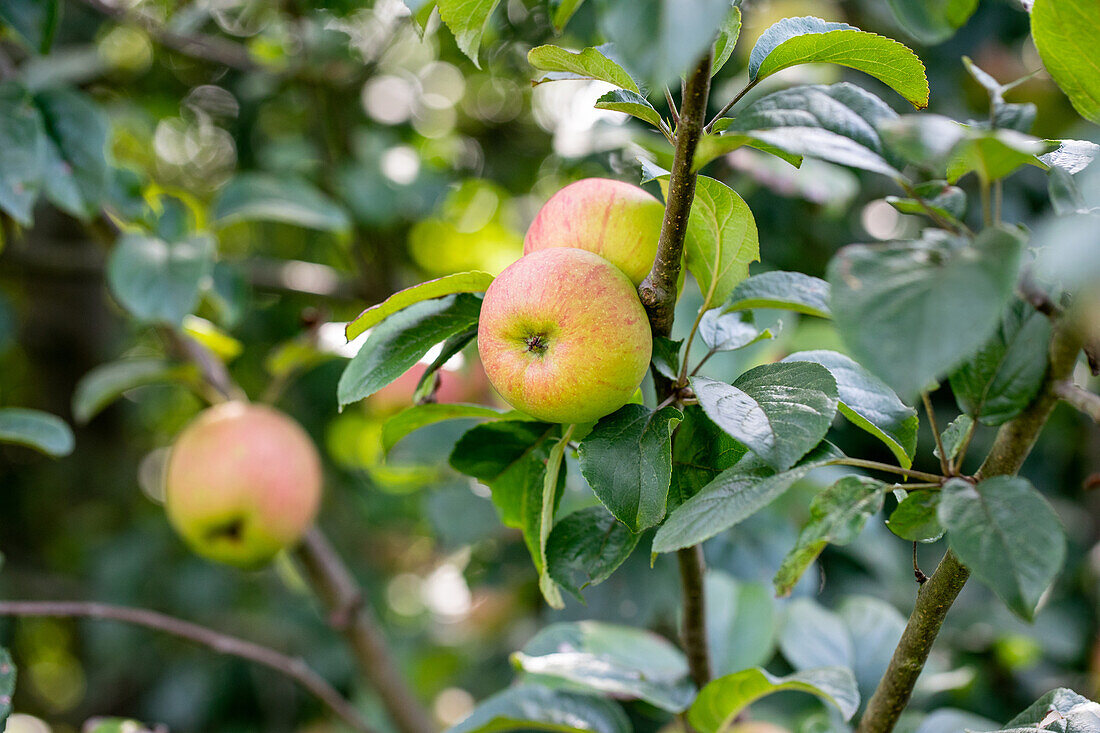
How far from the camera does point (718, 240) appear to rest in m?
0.50

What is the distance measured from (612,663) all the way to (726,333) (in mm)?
324

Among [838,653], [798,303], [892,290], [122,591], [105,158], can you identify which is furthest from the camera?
[122,591]

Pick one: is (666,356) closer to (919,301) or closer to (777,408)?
(777,408)

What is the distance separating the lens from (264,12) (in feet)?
5.96

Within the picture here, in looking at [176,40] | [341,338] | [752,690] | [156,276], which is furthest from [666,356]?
[176,40]

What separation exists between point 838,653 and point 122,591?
1603 mm

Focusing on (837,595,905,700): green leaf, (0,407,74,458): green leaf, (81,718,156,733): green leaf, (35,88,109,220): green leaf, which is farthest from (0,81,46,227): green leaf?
(837,595,905,700): green leaf

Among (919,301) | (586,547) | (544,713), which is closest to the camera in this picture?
(919,301)

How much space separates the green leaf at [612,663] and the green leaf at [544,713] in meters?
0.02

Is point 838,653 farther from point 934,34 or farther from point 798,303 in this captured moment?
point 934,34

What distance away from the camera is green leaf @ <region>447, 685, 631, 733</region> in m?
0.63

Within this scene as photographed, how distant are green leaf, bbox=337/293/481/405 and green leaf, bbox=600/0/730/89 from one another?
231 mm

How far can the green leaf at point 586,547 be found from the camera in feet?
1.67

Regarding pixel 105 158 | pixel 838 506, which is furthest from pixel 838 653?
pixel 105 158
